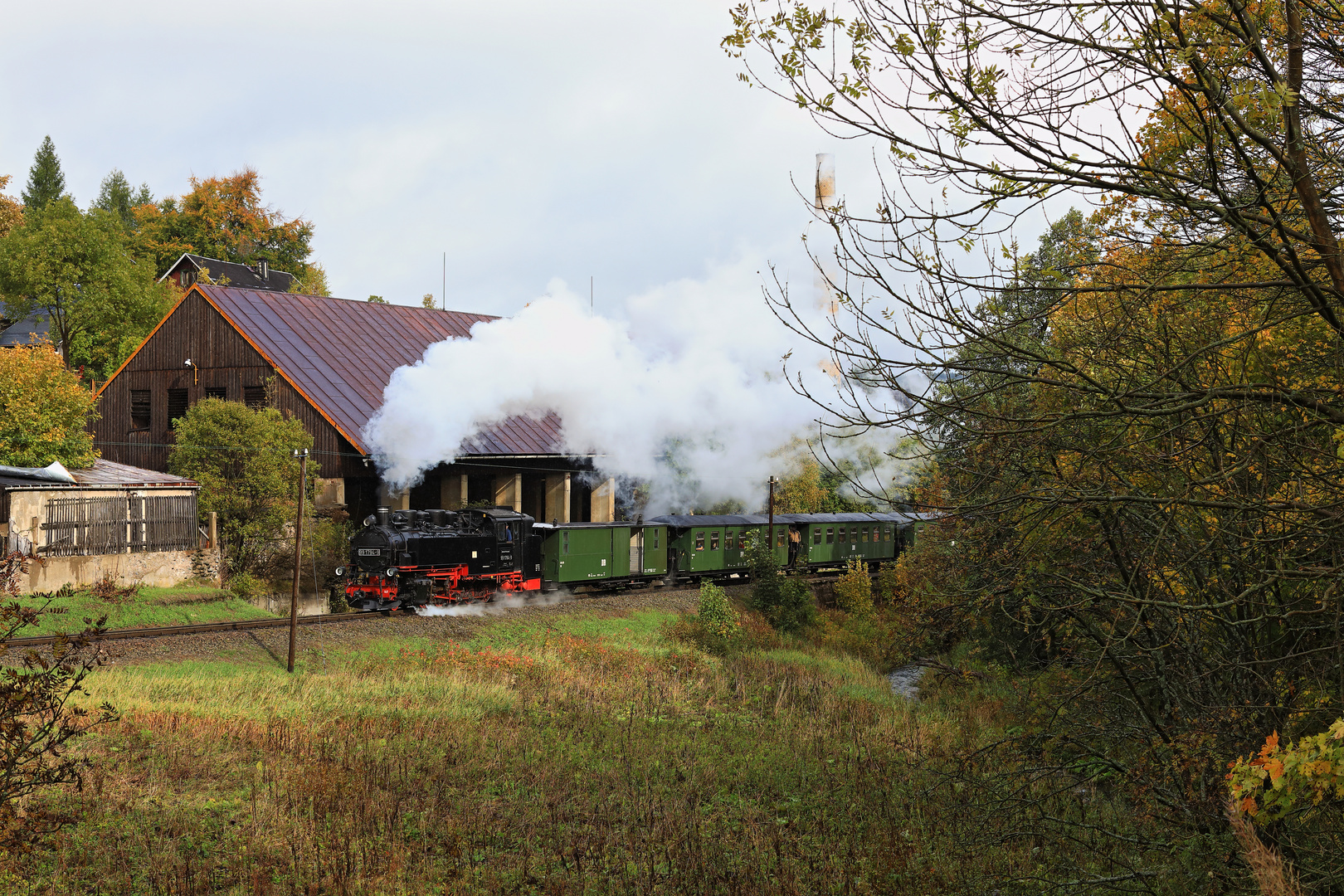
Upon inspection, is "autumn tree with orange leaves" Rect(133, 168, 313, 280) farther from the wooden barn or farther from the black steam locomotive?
the black steam locomotive

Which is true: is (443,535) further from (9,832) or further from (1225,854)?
(1225,854)

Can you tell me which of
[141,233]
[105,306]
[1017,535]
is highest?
[141,233]

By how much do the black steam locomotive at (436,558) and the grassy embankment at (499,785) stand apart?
3389mm

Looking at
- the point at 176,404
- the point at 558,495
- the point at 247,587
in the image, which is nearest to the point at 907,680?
the point at 558,495

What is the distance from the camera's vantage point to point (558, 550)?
3262cm

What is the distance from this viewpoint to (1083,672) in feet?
34.8

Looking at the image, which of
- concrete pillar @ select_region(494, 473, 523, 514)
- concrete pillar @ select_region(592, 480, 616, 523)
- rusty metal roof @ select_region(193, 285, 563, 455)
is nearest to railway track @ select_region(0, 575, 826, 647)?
rusty metal roof @ select_region(193, 285, 563, 455)

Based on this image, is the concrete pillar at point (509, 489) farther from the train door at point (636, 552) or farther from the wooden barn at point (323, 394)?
the train door at point (636, 552)

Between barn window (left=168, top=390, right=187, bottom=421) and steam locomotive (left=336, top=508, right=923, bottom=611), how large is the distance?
17072mm

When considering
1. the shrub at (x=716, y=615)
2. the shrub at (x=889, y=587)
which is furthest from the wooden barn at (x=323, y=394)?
the shrub at (x=889, y=587)

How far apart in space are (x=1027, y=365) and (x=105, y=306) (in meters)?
49.5

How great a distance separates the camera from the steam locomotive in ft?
94.5

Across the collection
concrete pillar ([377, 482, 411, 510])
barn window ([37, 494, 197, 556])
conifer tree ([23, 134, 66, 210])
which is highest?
conifer tree ([23, 134, 66, 210])

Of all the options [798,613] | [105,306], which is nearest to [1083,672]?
[798,613]
